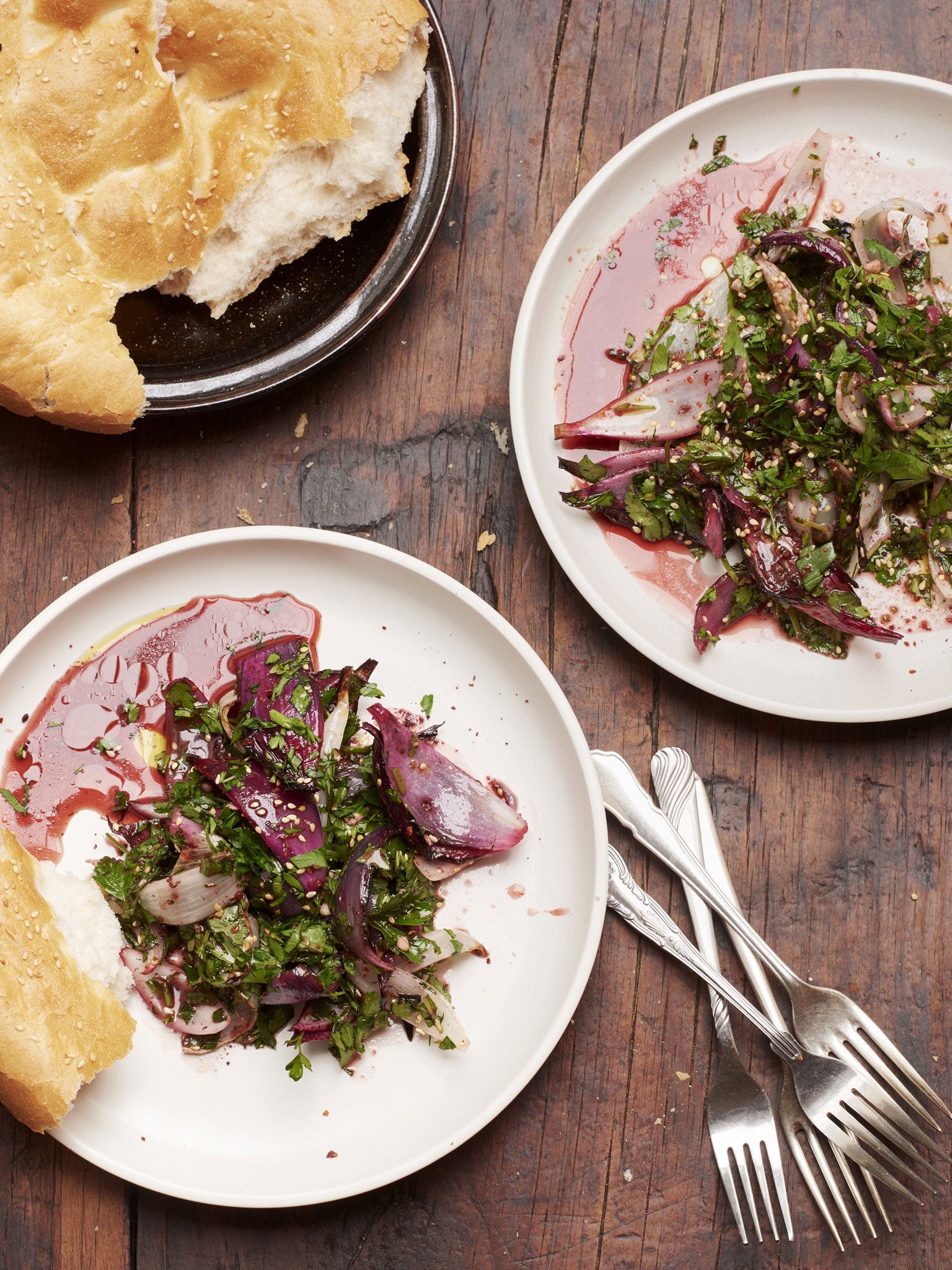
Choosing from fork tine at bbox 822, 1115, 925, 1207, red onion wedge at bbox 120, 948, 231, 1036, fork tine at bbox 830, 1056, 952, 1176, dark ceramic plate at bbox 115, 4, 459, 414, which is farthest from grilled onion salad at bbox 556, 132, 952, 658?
red onion wedge at bbox 120, 948, 231, 1036

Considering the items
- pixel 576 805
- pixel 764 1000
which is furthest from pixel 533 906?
pixel 764 1000

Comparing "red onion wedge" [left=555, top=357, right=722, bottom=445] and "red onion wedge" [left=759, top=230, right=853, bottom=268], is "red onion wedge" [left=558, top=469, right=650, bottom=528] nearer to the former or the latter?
"red onion wedge" [left=555, top=357, right=722, bottom=445]

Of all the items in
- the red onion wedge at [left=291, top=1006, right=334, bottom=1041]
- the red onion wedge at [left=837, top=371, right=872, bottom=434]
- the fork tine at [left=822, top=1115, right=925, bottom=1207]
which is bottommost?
the fork tine at [left=822, top=1115, right=925, bottom=1207]

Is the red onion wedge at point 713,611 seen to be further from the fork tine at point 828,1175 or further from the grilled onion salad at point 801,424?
the fork tine at point 828,1175

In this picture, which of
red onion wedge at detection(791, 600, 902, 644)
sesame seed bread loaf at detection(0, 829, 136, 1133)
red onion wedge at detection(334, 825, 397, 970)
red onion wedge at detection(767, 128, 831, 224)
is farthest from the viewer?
red onion wedge at detection(767, 128, 831, 224)

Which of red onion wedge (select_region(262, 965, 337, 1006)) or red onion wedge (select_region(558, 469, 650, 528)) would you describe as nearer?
red onion wedge (select_region(262, 965, 337, 1006))

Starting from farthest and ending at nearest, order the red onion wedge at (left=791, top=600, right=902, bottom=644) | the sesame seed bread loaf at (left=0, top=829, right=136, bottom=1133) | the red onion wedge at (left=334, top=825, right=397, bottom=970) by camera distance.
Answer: the red onion wedge at (left=791, top=600, right=902, bottom=644) → the red onion wedge at (left=334, top=825, right=397, bottom=970) → the sesame seed bread loaf at (left=0, top=829, right=136, bottom=1133)
